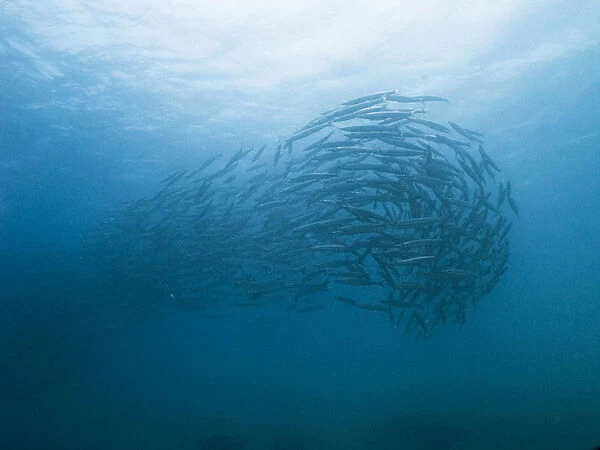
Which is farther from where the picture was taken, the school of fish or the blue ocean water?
the blue ocean water

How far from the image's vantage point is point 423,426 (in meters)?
19.2

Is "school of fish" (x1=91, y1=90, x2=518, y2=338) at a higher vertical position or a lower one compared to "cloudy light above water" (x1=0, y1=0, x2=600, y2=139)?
lower

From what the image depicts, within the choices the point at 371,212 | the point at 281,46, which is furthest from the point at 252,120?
the point at 371,212

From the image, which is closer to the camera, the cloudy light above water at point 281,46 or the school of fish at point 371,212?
the school of fish at point 371,212

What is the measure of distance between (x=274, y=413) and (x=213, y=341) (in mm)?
37136

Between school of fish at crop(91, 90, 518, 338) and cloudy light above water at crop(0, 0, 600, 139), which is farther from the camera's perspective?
cloudy light above water at crop(0, 0, 600, 139)

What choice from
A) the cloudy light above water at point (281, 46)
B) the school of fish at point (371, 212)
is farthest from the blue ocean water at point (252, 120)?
the school of fish at point (371, 212)

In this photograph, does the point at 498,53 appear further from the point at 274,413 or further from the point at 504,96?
the point at 274,413

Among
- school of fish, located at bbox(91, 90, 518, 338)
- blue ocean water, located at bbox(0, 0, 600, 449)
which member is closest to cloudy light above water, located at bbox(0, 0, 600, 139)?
blue ocean water, located at bbox(0, 0, 600, 449)

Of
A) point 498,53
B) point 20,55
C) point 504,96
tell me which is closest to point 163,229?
point 20,55

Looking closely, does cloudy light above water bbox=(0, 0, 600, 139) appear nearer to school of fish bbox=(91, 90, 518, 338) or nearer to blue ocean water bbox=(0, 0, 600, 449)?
blue ocean water bbox=(0, 0, 600, 449)

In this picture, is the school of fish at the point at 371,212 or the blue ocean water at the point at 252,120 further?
the blue ocean water at the point at 252,120

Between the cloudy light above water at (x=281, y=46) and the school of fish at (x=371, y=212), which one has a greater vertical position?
the cloudy light above water at (x=281, y=46)

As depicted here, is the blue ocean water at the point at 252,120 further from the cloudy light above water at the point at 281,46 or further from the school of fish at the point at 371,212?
the school of fish at the point at 371,212
